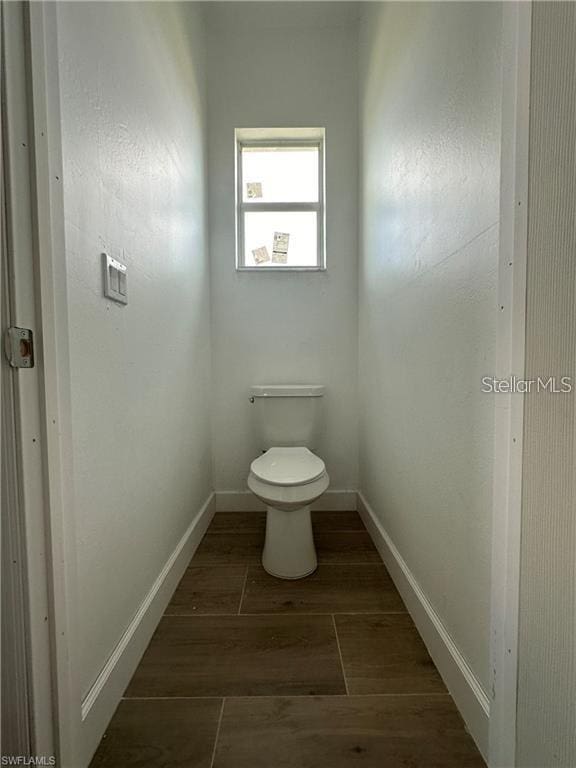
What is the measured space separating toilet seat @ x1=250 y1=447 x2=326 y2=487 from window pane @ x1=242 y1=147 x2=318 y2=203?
1585mm

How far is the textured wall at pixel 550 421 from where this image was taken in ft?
1.96

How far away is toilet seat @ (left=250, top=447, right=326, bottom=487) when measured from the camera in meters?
1.46

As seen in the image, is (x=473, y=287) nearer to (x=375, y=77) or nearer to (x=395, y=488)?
(x=395, y=488)

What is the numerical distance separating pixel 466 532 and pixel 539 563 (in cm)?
24

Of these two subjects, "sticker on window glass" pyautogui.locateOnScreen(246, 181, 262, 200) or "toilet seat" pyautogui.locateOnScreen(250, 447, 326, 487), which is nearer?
"toilet seat" pyautogui.locateOnScreen(250, 447, 326, 487)

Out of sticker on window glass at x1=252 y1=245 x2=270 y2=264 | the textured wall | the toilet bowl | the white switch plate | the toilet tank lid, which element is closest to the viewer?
the textured wall

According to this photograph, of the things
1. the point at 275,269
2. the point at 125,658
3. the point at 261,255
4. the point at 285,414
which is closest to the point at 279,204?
the point at 261,255

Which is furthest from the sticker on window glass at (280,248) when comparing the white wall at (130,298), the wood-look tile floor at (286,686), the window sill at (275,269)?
the wood-look tile floor at (286,686)

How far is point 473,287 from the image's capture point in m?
0.86

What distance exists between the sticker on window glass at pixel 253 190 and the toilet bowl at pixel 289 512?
5.61ft

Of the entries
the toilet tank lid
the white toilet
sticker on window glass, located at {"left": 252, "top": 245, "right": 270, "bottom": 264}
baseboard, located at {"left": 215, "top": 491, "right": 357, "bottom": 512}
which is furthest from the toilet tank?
sticker on window glass, located at {"left": 252, "top": 245, "right": 270, "bottom": 264}

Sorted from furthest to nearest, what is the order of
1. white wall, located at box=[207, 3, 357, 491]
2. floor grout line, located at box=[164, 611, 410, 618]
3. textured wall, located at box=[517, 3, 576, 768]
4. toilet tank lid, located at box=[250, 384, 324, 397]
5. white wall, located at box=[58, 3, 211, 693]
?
1. white wall, located at box=[207, 3, 357, 491]
2. toilet tank lid, located at box=[250, 384, 324, 397]
3. floor grout line, located at box=[164, 611, 410, 618]
4. white wall, located at box=[58, 3, 211, 693]
5. textured wall, located at box=[517, 3, 576, 768]

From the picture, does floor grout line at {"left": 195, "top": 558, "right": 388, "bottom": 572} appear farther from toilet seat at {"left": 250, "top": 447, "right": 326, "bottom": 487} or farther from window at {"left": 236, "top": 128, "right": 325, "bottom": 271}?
window at {"left": 236, "top": 128, "right": 325, "bottom": 271}

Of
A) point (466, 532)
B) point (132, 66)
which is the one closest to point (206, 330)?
point (132, 66)
